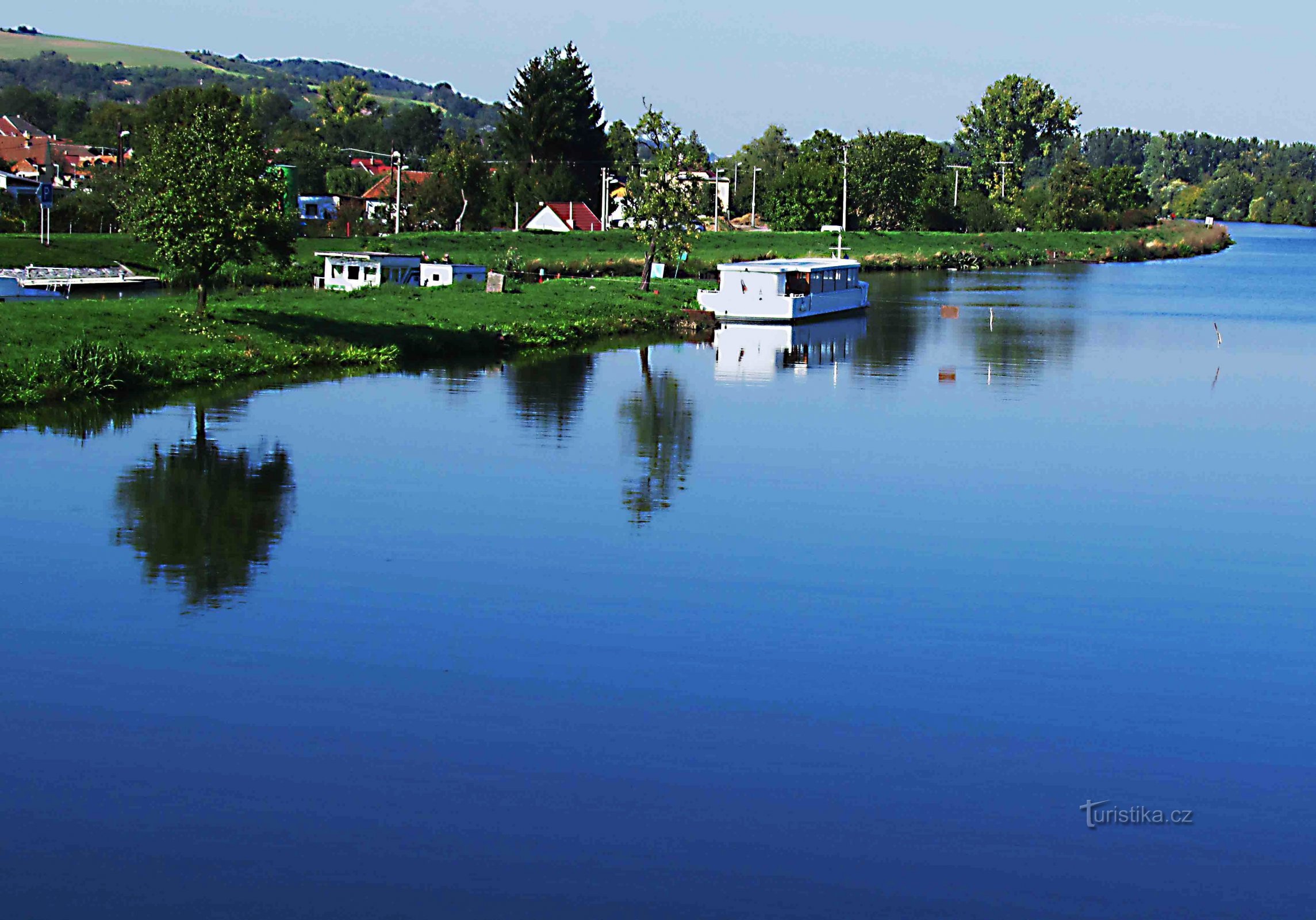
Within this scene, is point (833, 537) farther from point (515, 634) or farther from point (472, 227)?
point (472, 227)

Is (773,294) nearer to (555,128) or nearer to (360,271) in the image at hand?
(360,271)

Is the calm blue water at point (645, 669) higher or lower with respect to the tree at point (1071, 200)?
lower

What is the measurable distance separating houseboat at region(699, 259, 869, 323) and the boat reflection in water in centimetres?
57

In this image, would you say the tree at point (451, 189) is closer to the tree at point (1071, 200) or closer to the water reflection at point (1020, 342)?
the water reflection at point (1020, 342)

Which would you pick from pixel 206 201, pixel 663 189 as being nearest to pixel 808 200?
pixel 663 189

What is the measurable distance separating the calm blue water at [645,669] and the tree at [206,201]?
7.15 m

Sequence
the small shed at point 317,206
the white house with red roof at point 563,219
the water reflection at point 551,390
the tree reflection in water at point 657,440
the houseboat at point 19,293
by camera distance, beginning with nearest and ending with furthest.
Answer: the tree reflection in water at point 657,440 < the water reflection at point 551,390 < the houseboat at point 19,293 < the white house with red roof at point 563,219 < the small shed at point 317,206

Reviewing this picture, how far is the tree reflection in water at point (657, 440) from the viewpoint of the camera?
32062mm

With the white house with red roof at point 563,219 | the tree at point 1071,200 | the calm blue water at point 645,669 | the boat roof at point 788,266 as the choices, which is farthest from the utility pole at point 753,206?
the calm blue water at point 645,669

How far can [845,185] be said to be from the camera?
6196 inches

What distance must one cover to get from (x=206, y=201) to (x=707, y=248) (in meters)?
83.8

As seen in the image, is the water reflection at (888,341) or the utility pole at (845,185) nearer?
the water reflection at (888,341)

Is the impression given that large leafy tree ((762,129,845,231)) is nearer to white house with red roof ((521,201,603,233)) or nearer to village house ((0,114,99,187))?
white house with red roof ((521,201,603,233))

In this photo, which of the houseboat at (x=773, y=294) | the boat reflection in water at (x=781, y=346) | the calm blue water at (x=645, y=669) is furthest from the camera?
the houseboat at (x=773, y=294)
